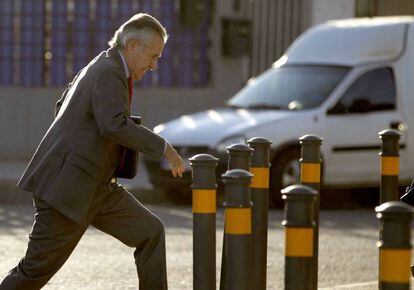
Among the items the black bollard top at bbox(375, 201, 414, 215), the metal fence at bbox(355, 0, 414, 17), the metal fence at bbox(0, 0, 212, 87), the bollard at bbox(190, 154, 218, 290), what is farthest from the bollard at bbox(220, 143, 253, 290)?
the metal fence at bbox(355, 0, 414, 17)

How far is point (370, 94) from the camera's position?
16016 millimetres

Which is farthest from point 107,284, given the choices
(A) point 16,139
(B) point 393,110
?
(A) point 16,139

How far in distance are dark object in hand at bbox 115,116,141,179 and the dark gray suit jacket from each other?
0.61 feet

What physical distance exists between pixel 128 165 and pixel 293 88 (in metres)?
8.98

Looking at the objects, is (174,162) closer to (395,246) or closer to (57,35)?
(395,246)

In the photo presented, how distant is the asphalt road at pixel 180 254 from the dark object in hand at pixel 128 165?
212cm

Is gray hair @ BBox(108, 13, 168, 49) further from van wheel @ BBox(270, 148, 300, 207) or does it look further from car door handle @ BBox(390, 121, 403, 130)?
car door handle @ BBox(390, 121, 403, 130)

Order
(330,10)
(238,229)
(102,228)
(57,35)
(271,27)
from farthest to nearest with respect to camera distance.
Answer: (330,10)
(271,27)
(57,35)
(102,228)
(238,229)

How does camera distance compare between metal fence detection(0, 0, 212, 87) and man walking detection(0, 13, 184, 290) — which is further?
metal fence detection(0, 0, 212, 87)

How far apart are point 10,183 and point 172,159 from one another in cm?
1004

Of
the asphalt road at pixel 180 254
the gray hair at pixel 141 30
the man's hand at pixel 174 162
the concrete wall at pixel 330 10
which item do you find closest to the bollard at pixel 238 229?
the man's hand at pixel 174 162

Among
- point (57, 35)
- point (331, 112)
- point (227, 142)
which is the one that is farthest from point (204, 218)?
point (57, 35)

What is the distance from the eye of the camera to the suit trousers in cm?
719

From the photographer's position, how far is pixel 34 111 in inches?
845
